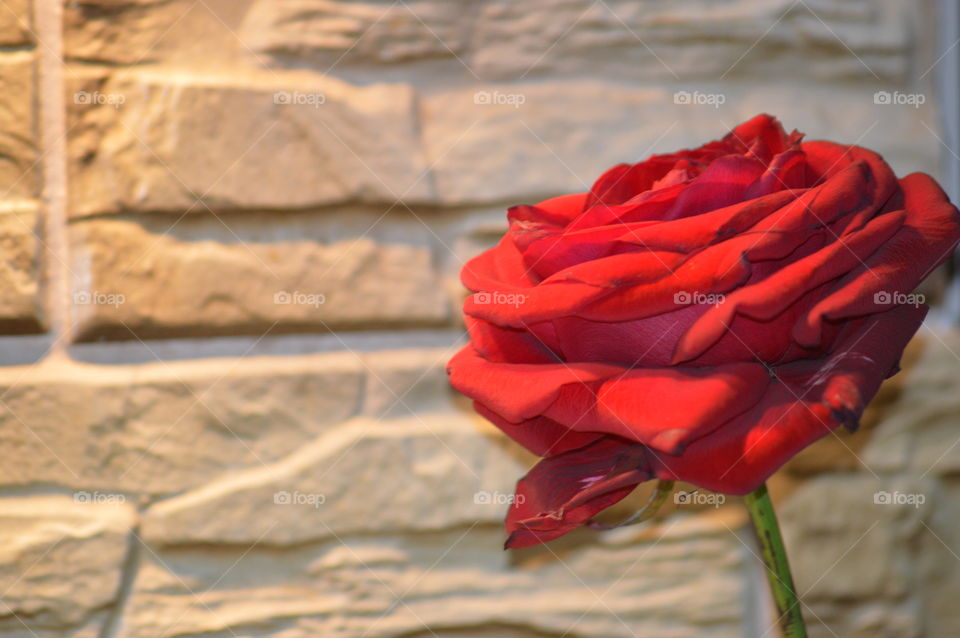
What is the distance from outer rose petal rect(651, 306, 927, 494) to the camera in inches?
7.7

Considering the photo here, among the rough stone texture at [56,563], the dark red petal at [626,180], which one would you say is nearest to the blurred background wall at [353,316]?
the rough stone texture at [56,563]

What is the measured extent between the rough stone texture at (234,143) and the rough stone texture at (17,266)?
40 millimetres

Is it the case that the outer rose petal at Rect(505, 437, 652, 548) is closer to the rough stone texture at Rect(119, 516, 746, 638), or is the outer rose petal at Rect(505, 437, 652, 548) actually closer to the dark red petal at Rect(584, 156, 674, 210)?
the dark red petal at Rect(584, 156, 674, 210)

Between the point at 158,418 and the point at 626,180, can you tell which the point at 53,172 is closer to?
the point at 158,418

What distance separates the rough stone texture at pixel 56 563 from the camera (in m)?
0.53

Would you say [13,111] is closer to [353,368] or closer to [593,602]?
[353,368]

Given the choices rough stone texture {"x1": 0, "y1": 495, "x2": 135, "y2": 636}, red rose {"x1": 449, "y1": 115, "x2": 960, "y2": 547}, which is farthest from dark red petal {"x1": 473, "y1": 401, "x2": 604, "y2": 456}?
rough stone texture {"x1": 0, "y1": 495, "x2": 135, "y2": 636}

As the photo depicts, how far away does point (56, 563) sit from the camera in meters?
0.53

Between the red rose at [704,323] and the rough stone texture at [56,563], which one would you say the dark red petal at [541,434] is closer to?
the red rose at [704,323]

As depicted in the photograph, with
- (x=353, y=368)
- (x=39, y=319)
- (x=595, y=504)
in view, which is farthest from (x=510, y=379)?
(x=39, y=319)

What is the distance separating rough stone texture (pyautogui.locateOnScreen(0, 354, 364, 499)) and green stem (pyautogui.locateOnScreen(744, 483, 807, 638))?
1.15ft

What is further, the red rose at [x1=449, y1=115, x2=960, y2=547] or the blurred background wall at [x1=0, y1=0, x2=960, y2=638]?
the blurred background wall at [x1=0, y1=0, x2=960, y2=638]

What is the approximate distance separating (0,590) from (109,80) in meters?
0.40

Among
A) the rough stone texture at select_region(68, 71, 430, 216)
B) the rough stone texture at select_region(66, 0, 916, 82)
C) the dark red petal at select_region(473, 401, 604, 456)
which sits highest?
the rough stone texture at select_region(66, 0, 916, 82)
